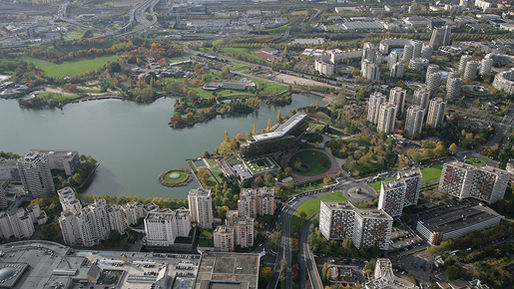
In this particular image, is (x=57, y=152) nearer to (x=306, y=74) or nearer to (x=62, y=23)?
(x=306, y=74)

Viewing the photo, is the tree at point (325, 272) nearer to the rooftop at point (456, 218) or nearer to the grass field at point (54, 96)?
the rooftop at point (456, 218)

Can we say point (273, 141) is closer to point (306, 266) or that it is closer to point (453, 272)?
point (306, 266)

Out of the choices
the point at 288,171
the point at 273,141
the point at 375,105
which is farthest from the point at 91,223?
the point at 375,105

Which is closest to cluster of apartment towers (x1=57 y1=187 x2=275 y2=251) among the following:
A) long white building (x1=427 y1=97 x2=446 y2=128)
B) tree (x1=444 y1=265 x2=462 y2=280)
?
tree (x1=444 y1=265 x2=462 y2=280)

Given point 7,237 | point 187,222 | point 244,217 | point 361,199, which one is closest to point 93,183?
point 7,237

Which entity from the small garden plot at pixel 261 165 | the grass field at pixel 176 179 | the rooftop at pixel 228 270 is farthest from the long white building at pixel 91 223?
the small garden plot at pixel 261 165
